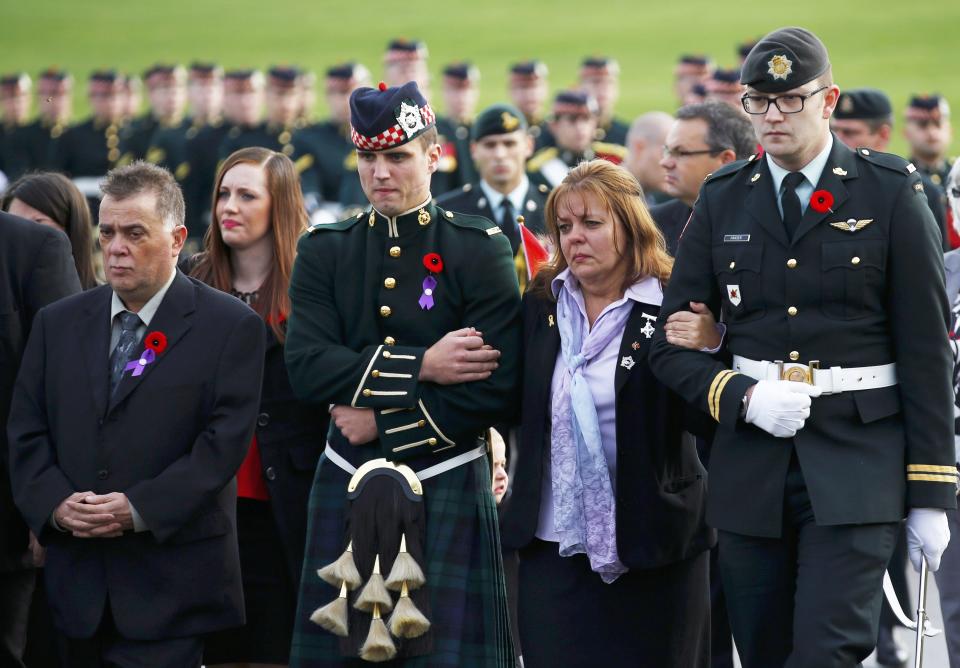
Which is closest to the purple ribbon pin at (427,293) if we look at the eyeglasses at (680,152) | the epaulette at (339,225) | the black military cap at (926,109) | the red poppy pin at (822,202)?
the epaulette at (339,225)

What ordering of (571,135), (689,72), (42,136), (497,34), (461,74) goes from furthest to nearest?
(497,34) → (42,136) → (689,72) → (461,74) → (571,135)

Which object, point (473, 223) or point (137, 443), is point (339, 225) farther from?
point (137, 443)

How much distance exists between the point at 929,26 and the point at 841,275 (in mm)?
25458

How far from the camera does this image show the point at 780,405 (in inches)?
170

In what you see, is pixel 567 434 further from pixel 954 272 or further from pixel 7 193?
pixel 7 193

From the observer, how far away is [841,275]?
14.4 feet

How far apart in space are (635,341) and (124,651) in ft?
5.55

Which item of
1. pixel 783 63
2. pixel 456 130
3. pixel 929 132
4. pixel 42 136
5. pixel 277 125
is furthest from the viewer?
pixel 42 136

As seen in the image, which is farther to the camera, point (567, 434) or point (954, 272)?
point (954, 272)

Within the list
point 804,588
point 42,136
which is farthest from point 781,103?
point 42,136

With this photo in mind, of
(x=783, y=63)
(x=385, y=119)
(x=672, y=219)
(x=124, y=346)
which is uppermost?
(x=783, y=63)

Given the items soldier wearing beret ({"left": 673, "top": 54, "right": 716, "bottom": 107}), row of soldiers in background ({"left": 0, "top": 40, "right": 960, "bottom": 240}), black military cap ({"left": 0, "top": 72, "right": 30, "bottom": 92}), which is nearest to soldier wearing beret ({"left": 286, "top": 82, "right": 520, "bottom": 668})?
row of soldiers in background ({"left": 0, "top": 40, "right": 960, "bottom": 240})

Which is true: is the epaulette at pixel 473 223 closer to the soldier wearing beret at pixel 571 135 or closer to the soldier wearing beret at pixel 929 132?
the soldier wearing beret at pixel 571 135

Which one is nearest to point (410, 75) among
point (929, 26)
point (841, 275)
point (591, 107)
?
point (591, 107)
